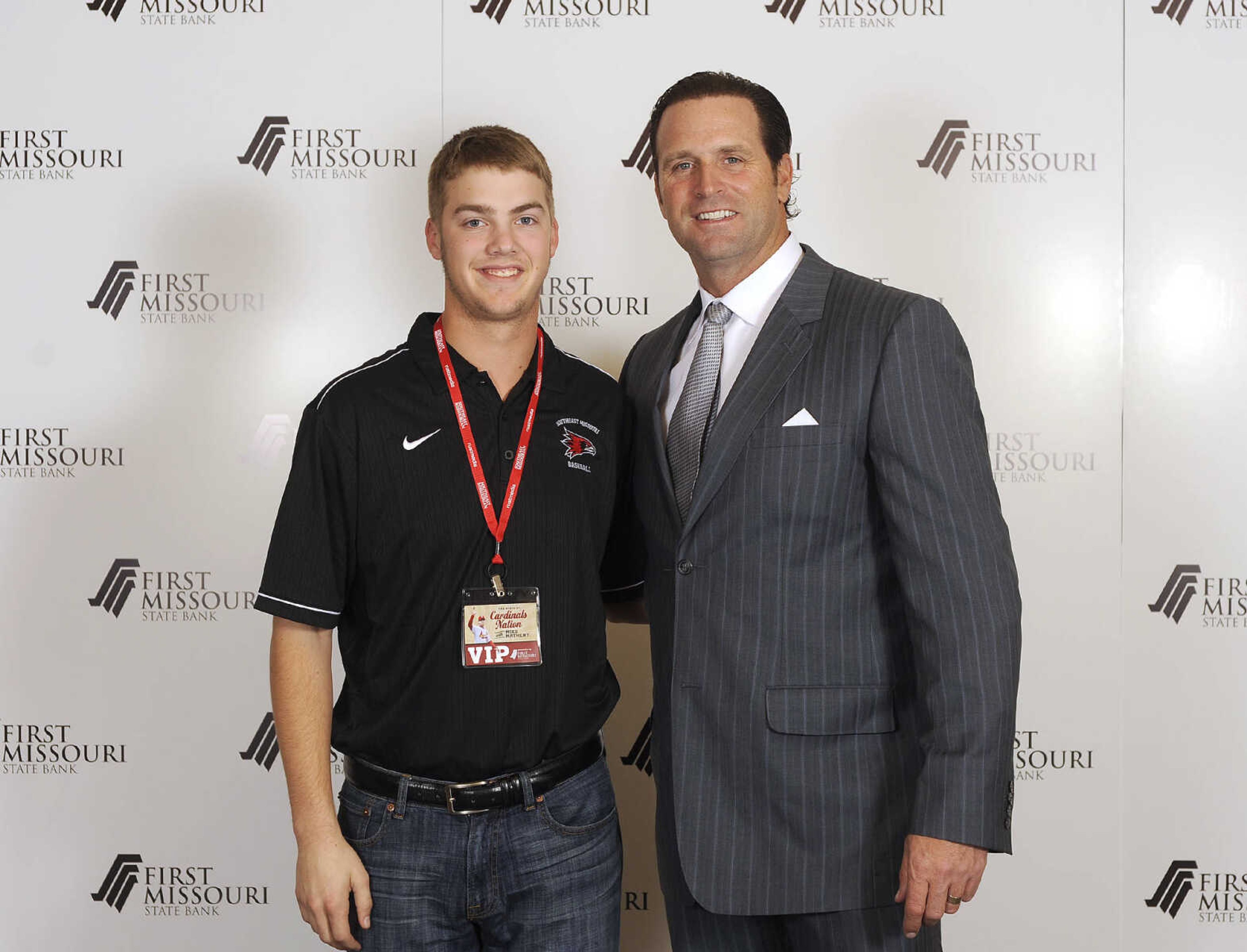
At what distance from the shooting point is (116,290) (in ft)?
9.38

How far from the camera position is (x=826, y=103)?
2793mm

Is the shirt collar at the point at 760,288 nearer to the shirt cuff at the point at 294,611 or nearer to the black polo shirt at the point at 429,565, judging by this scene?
the black polo shirt at the point at 429,565

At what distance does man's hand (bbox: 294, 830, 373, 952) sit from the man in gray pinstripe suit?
0.51 m

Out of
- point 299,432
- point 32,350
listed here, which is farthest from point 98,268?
point 299,432

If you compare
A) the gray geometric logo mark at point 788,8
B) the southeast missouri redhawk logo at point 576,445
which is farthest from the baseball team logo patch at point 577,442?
the gray geometric logo mark at point 788,8

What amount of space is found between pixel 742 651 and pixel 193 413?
1.91 meters

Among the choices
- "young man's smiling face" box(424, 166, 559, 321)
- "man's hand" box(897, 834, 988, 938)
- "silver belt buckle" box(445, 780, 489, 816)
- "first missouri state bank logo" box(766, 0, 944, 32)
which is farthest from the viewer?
"first missouri state bank logo" box(766, 0, 944, 32)

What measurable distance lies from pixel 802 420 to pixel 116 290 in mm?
2144

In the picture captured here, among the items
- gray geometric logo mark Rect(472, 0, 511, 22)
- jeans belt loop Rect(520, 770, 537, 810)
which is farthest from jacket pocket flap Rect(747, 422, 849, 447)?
gray geometric logo mark Rect(472, 0, 511, 22)

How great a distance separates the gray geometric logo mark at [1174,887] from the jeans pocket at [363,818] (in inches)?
88.2

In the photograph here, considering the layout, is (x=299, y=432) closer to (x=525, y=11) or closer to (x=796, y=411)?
(x=796, y=411)

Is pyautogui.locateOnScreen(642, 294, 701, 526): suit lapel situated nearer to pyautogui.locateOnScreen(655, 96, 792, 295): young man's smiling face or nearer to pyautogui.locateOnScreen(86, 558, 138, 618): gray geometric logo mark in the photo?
pyautogui.locateOnScreen(655, 96, 792, 295): young man's smiling face

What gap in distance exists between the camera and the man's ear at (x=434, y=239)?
1836 millimetres

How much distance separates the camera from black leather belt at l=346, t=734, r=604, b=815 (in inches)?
63.4
